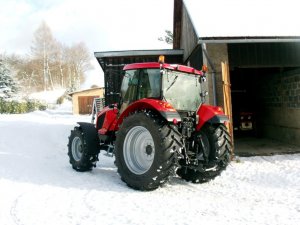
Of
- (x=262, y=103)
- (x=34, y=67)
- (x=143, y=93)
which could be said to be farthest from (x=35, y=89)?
(x=143, y=93)

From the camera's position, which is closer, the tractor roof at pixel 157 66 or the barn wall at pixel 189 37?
the tractor roof at pixel 157 66

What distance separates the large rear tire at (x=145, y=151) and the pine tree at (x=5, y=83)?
28.0m

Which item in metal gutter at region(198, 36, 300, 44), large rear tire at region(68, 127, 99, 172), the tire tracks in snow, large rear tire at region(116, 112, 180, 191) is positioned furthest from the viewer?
metal gutter at region(198, 36, 300, 44)

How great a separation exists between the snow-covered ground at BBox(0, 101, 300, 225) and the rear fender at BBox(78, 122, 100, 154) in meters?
0.50

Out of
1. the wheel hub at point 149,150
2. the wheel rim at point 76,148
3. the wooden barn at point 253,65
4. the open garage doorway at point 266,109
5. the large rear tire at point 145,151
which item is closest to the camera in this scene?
the large rear tire at point 145,151

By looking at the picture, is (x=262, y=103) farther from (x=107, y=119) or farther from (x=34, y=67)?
(x=34, y=67)

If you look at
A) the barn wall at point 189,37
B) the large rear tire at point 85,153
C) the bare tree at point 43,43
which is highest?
the bare tree at point 43,43

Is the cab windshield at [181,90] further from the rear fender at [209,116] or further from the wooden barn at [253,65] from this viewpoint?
the wooden barn at [253,65]

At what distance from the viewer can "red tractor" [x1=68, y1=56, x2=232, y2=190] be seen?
5.01m

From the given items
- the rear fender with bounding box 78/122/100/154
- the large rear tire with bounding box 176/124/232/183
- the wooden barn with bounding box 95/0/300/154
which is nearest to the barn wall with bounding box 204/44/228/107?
the wooden barn with bounding box 95/0/300/154

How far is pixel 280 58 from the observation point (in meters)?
9.29

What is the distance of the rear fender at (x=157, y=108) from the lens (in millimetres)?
4964

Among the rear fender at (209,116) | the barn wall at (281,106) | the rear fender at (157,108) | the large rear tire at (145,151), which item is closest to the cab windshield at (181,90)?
the rear fender at (209,116)

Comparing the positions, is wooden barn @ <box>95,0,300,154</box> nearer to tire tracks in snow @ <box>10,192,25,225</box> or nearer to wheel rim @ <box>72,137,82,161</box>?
wheel rim @ <box>72,137,82,161</box>
